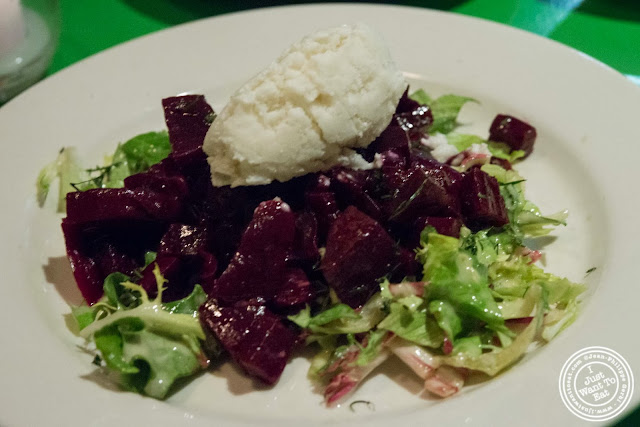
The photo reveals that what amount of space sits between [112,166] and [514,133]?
2.04 m

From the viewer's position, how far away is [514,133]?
302 centimetres

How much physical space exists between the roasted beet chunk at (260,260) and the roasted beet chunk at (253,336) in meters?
0.06

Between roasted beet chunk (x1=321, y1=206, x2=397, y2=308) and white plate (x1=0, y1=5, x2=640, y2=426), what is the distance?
33cm

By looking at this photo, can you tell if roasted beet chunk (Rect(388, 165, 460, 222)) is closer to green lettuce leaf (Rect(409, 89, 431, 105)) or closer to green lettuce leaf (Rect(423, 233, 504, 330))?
green lettuce leaf (Rect(423, 233, 504, 330))

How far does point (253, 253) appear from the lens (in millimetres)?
2207

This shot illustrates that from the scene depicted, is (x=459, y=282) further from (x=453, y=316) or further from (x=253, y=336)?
(x=253, y=336)

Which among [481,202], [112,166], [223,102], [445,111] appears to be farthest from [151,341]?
[445,111]

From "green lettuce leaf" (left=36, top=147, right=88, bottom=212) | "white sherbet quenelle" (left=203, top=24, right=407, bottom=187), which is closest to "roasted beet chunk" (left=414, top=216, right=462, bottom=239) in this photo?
"white sherbet quenelle" (left=203, top=24, right=407, bottom=187)

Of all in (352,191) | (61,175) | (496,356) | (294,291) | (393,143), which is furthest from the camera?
(61,175)

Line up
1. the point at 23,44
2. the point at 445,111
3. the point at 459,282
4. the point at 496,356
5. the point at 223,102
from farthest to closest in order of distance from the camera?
the point at 23,44 → the point at 223,102 → the point at 445,111 → the point at 459,282 → the point at 496,356

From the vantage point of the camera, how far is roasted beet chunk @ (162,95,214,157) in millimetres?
2525

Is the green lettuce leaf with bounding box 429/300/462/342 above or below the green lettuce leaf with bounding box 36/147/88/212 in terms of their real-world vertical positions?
above

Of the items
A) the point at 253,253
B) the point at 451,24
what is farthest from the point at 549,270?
the point at 451,24

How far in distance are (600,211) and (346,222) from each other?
1150mm
